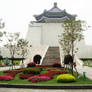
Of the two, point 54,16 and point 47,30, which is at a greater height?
point 54,16

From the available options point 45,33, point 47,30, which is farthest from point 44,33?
point 47,30

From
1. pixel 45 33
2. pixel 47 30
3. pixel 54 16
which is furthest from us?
pixel 54 16

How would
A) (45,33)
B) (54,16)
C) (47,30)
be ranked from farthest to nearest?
(54,16), (47,30), (45,33)

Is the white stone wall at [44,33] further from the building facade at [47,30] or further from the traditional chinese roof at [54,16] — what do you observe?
the traditional chinese roof at [54,16]

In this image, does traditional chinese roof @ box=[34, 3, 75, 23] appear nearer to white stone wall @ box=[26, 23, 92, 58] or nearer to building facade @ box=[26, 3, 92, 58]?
building facade @ box=[26, 3, 92, 58]

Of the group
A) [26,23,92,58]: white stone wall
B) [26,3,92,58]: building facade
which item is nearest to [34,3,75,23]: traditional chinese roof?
[26,3,92,58]: building facade

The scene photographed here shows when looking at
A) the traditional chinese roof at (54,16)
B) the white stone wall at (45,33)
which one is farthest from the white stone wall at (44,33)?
the traditional chinese roof at (54,16)

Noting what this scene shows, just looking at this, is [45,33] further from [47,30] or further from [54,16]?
[54,16]

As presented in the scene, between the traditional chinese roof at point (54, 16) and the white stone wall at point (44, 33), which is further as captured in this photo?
the traditional chinese roof at point (54, 16)

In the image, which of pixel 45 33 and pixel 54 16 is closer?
pixel 45 33

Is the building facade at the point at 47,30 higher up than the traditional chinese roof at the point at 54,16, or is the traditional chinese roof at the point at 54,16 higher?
the traditional chinese roof at the point at 54,16

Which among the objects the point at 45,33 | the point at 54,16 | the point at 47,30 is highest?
the point at 54,16

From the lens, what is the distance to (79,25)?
1345 cm

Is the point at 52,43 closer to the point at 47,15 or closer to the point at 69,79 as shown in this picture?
the point at 47,15
